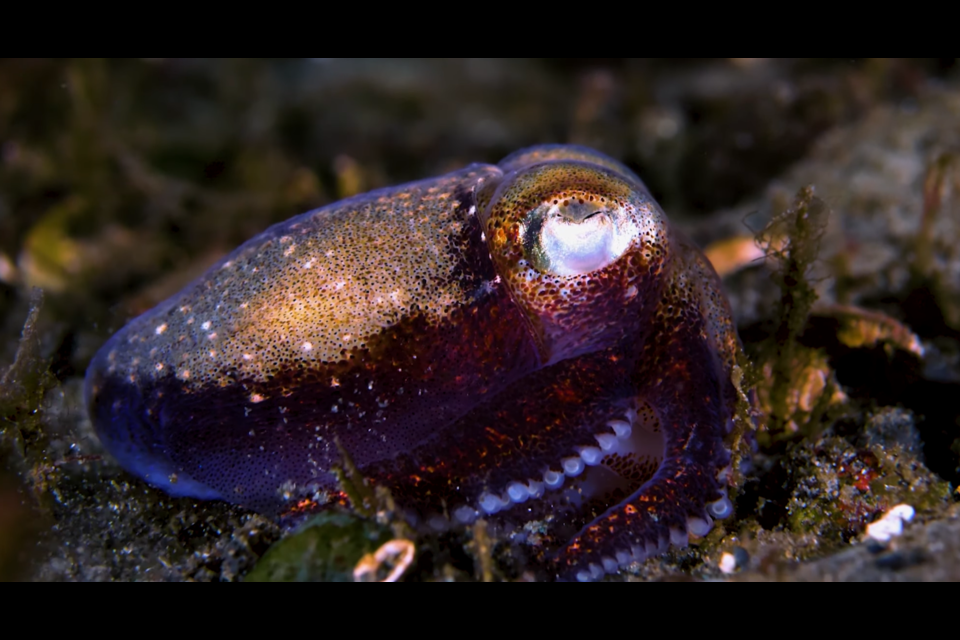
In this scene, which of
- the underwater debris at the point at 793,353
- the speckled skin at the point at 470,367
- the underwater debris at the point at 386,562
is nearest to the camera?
the underwater debris at the point at 386,562

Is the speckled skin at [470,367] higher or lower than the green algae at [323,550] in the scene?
higher

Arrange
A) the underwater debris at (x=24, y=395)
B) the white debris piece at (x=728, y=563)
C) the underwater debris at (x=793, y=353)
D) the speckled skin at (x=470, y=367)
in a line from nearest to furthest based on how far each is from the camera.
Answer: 1. the white debris piece at (x=728, y=563)
2. the speckled skin at (x=470, y=367)
3. the underwater debris at (x=24, y=395)
4. the underwater debris at (x=793, y=353)

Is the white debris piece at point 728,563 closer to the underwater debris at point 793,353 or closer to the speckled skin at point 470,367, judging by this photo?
the speckled skin at point 470,367

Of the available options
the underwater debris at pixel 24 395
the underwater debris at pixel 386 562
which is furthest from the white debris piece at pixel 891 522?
the underwater debris at pixel 24 395

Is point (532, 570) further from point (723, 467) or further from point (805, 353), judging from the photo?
point (805, 353)

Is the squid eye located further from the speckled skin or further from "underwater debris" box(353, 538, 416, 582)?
"underwater debris" box(353, 538, 416, 582)

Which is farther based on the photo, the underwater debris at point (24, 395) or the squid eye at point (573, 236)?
the underwater debris at point (24, 395)

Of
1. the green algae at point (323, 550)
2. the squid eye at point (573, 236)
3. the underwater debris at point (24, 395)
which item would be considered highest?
the squid eye at point (573, 236)
